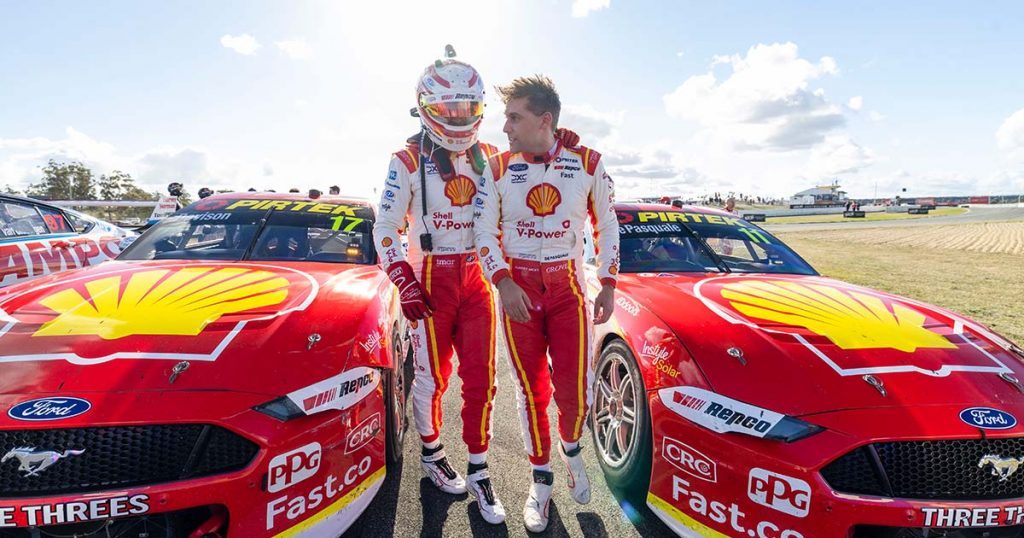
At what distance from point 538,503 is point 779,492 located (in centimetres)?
104

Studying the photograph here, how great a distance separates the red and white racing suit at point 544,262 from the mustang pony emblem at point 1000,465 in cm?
142

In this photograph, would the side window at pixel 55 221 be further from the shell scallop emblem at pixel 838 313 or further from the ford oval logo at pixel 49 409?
the shell scallop emblem at pixel 838 313

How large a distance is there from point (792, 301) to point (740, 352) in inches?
28.3

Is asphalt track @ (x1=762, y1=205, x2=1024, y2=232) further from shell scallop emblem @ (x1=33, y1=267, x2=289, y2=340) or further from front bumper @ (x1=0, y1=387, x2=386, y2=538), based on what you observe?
front bumper @ (x1=0, y1=387, x2=386, y2=538)

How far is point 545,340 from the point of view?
A: 8.14 ft

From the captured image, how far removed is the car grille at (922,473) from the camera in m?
1.60

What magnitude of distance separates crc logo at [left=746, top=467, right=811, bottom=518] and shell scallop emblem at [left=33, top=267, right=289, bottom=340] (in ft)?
6.61

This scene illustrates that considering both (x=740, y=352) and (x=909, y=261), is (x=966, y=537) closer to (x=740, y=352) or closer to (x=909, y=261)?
(x=740, y=352)

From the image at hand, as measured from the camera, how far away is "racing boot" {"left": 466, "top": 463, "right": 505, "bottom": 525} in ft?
7.37

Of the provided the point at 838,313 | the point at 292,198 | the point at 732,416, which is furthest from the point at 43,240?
the point at 838,313

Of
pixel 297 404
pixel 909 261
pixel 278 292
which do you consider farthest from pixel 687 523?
pixel 909 261

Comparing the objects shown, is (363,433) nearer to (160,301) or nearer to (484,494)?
(484,494)

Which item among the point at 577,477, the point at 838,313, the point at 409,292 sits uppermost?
the point at 409,292

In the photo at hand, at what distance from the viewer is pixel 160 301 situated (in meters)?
2.13
